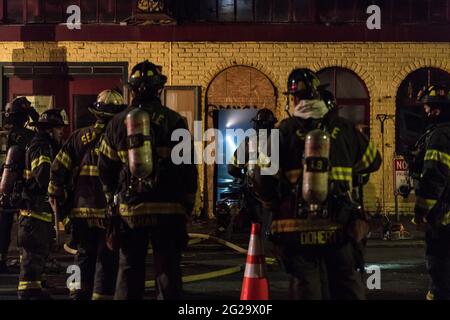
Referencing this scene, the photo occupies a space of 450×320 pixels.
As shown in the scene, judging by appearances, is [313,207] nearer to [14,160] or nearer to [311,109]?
[311,109]

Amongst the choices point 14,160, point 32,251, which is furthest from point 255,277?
point 14,160

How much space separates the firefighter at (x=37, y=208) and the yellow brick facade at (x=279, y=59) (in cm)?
691

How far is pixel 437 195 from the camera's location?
241 inches

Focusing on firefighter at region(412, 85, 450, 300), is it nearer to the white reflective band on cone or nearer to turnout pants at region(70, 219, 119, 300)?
the white reflective band on cone

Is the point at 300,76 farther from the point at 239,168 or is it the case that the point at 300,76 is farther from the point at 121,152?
the point at 239,168


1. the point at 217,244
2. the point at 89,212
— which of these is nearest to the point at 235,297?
the point at 89,212

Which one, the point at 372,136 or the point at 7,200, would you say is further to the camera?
the point at 372,136

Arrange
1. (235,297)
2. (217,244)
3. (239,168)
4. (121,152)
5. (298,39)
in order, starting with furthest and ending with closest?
1. (298,39)
2. (217,244)
3. (239,168)
4. (235,297)
5. (121,152)

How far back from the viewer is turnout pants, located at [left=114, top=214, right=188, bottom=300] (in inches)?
211

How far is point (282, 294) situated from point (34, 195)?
Result: 2.88 metres

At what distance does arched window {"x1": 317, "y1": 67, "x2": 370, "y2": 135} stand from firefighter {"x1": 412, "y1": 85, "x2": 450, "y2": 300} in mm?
8045

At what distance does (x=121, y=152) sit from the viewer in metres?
5.60

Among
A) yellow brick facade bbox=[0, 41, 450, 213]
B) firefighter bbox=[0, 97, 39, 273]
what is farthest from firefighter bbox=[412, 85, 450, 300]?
yellow brick facade bbox=[0, 41, 450, 213]

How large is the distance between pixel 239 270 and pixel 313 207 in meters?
4.09
